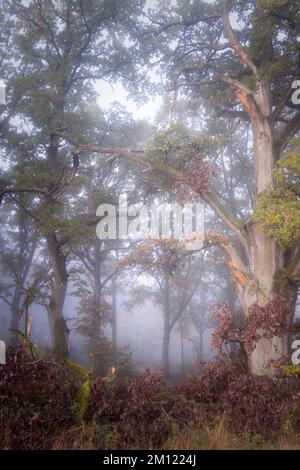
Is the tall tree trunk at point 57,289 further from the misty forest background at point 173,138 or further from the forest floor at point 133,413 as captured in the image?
the forest floor at point 133,413

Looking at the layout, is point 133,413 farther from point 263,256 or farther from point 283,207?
point 263,256

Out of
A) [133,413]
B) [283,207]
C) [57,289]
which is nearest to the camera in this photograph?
[133,413]

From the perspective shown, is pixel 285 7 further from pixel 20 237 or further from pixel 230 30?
pixel 20 237

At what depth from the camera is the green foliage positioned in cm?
752

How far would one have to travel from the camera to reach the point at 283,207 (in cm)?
772

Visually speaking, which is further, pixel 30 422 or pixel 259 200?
pixel 259 200

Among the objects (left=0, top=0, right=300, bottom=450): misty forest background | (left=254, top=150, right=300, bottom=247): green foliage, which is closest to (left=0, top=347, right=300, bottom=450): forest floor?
(left=0, top=0, right=300, bottom=450): misty forest background

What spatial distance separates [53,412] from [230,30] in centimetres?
1163

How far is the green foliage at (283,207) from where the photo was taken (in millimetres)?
7523

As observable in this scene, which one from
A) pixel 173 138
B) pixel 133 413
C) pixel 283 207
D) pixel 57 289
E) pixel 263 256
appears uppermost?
pixel 173 138

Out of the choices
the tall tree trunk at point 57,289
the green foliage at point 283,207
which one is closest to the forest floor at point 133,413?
the green foliage at point 283,207

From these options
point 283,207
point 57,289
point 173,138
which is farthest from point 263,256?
point 57,289

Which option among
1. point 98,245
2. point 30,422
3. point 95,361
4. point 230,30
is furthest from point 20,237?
point 30,422

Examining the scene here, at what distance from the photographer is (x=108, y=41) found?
45.0ft
